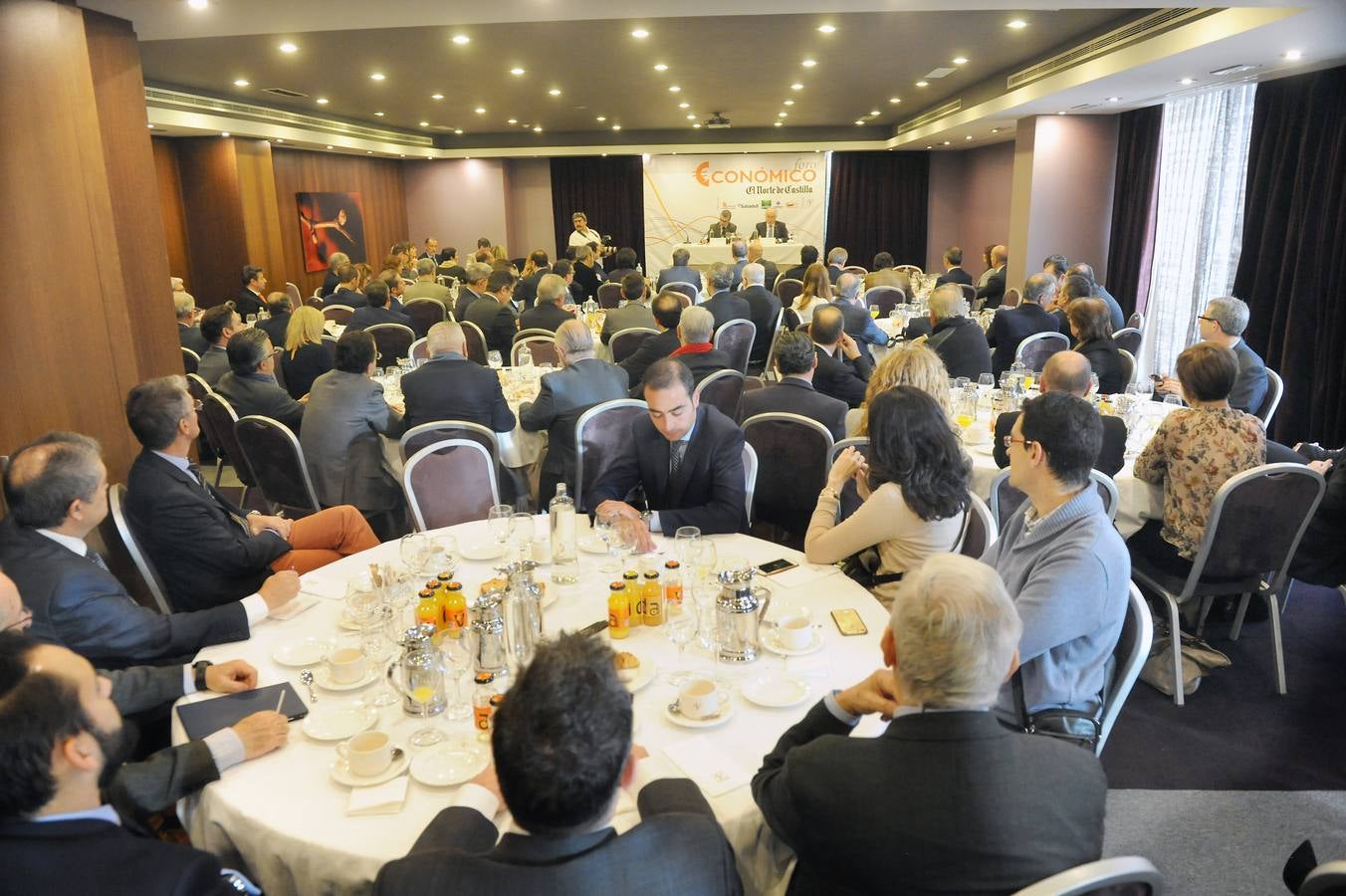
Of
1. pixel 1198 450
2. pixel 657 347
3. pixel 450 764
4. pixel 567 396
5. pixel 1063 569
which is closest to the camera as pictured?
pixel 450 764

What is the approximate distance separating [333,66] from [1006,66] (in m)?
7.20

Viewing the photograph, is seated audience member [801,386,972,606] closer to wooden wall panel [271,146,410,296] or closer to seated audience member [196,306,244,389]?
seated audience member [196,306,244,389]

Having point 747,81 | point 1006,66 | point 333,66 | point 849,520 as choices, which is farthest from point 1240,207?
point 333,66

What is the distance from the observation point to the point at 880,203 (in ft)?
63.5

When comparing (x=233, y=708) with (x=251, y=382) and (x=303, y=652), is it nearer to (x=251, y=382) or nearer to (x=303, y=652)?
(x=303, y=652)

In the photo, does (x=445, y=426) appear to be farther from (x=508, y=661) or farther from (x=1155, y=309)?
(x=1155, y=309)

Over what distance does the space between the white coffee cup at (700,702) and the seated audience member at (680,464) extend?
3.88 feet

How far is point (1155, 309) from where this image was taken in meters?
10.6

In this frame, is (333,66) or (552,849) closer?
(552,849)

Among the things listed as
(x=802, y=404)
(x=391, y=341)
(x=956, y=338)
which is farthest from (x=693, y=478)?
(x=391, y=341)

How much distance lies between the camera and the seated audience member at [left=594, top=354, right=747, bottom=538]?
3395 mm

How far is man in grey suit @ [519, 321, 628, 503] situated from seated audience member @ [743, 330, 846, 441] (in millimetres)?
959

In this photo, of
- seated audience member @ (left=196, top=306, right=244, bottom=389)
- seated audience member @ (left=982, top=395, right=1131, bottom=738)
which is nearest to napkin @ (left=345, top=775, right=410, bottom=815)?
seated audience member @ (left=982, top=395, right=1131, bottom=738)

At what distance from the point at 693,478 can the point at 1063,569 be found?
5.20ft
